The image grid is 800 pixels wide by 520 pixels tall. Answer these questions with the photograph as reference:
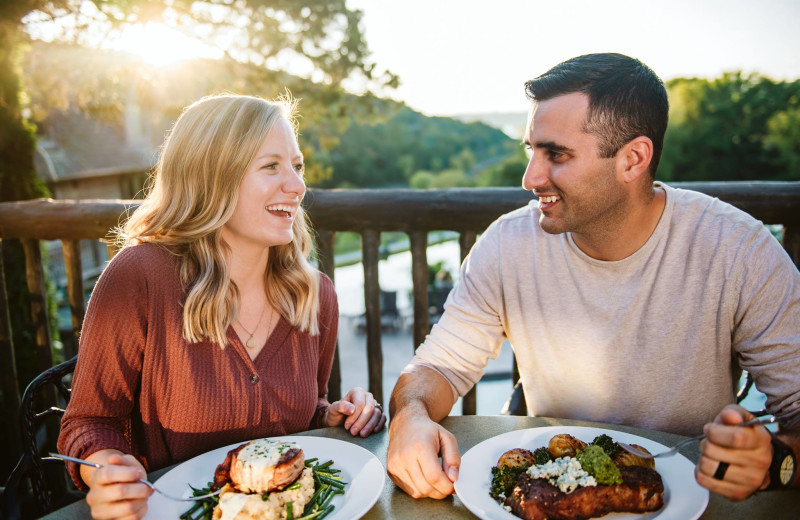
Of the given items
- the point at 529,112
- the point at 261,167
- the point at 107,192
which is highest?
the point at 529,112

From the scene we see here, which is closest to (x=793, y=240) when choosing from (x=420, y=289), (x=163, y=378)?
(x=420, y=289)

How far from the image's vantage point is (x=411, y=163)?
5238 cm

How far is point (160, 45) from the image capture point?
23.3ft

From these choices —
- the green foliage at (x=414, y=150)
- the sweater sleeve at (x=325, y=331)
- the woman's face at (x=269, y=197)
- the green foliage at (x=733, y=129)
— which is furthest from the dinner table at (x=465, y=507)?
the green foliage at (x=414, y=150)

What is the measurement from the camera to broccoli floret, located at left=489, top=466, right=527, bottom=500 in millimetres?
1041

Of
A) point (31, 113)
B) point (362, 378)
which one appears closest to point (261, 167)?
point (362, 378)

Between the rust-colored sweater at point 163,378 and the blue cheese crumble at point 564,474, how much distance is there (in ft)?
2.48

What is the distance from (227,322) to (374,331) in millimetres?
919

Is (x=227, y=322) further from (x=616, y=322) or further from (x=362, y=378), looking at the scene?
(x=362, y=378)

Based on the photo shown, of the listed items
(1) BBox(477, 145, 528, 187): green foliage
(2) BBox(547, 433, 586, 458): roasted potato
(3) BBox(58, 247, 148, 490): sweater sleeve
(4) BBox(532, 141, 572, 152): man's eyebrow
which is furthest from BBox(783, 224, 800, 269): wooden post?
(1) BBox(477, 145, 528, 187): green foliage

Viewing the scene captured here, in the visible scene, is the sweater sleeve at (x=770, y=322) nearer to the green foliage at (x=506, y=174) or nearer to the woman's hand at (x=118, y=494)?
the woman's hand at (x=118, y=494)

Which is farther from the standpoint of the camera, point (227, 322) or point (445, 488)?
point (227, 322)

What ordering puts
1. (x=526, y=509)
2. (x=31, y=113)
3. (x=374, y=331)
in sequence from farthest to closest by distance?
(x=31, y=113)
(x=374, y=331)
(x=526, y=509)

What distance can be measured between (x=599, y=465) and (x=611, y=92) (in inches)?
37.9
